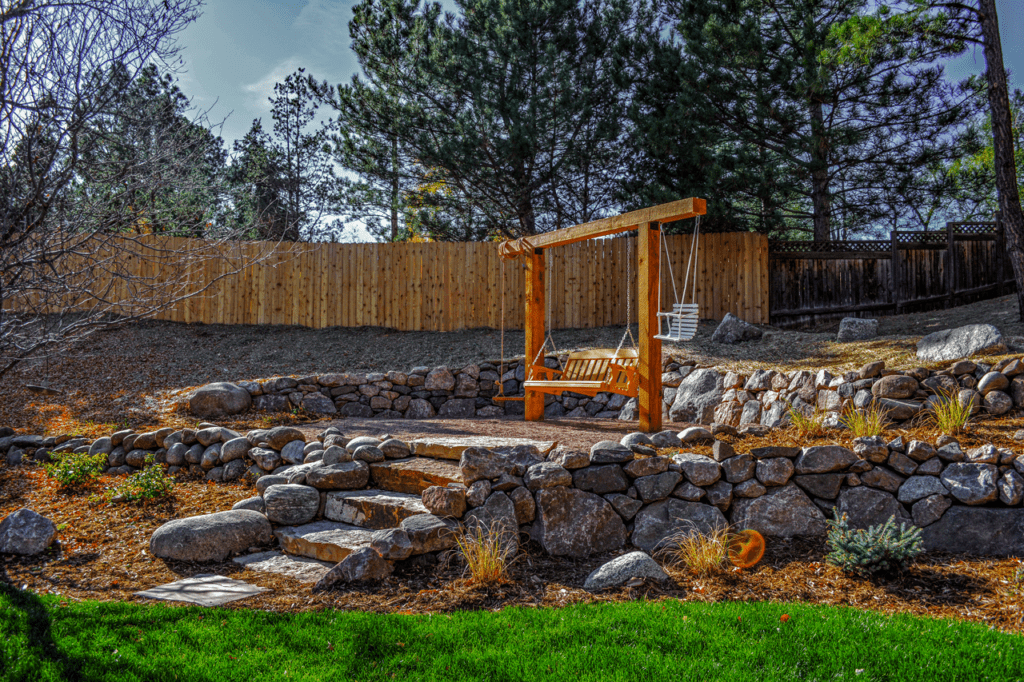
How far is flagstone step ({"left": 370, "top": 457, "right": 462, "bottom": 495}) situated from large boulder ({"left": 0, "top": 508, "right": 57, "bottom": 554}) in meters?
2.08

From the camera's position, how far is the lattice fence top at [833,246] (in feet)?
39.1

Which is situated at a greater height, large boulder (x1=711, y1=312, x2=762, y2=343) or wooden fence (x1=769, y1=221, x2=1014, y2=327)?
wooden fence (x1=769, y1=221, x2=1014, y2=327)

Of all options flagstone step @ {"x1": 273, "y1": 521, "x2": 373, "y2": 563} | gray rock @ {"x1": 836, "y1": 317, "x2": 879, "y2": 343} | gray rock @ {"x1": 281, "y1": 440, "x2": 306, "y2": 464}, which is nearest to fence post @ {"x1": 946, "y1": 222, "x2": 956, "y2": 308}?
gray rock @ {"x1": 836, "y1": 317, "x2": 879, "y2": 343}

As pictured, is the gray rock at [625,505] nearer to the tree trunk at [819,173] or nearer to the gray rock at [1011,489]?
the gray rock at [1011,489]

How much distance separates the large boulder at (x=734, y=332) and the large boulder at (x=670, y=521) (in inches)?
213

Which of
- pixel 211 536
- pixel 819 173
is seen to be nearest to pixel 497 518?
pixel 211 536

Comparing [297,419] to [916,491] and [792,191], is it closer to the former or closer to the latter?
[916,491]

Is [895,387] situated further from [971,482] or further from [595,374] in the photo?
[595,374]

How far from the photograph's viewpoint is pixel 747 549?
389 cm

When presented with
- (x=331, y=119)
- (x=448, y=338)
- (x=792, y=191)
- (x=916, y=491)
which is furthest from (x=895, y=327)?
(x=331, y=119)

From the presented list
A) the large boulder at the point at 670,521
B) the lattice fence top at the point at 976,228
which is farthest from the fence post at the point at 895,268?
the large boulder at the point at 670,521

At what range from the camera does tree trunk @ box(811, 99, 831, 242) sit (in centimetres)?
1034

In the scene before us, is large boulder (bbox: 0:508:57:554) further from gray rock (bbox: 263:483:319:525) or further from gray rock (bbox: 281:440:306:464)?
gray rock (bbox: 281:440:306:464)

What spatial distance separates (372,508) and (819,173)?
34.5 ft
